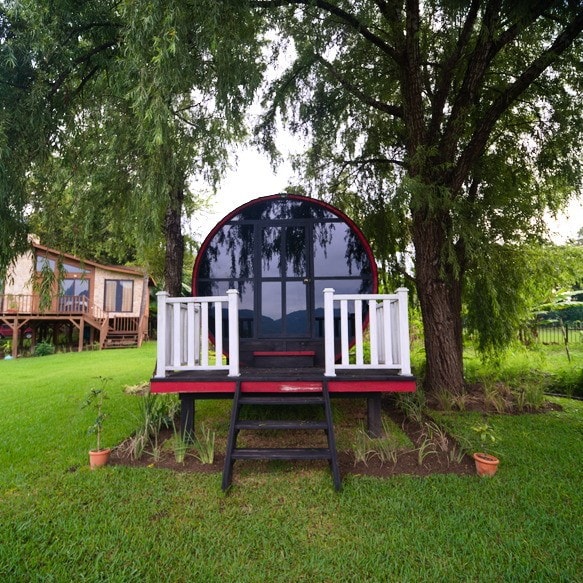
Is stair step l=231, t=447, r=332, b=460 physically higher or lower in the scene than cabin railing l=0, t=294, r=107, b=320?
lower

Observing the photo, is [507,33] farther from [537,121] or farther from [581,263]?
[581,263]

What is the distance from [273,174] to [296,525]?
5.58 metres

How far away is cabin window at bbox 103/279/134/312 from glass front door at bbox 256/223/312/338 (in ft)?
44.4

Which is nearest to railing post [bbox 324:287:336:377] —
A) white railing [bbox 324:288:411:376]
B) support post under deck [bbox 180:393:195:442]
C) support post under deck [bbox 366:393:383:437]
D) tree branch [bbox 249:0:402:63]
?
white railing [bbox 324:288:411:376]

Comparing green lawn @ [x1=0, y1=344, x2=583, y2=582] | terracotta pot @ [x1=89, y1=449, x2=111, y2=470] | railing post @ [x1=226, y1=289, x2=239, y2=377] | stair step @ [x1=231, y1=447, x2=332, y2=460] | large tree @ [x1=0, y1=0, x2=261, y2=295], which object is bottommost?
→ green lawn @ [x1=0, y1=344, x2=583, y2=582]

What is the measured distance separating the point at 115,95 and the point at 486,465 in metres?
5.53

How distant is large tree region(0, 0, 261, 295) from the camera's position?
10.0 ft

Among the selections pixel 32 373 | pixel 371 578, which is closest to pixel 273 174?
pixel 371 578

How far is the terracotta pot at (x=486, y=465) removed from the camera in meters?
2.98

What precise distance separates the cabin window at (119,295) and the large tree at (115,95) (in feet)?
41.0

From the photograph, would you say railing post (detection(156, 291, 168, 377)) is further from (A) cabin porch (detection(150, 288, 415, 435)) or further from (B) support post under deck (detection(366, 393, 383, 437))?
(B) support post under deck (detection(366, 393, 383, 437))

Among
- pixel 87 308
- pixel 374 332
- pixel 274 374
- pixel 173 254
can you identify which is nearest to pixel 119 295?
pixel 87 308

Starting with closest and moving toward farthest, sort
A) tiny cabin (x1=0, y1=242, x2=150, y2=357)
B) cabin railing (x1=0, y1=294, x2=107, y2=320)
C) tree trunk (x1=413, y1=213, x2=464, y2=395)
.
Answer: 1. tree trunk (x1=413, y1=213, x2=464, y2=395)
2. cabin railing (x1=0, y1=294, x2=107, y2=320)
3. tiny cabin (x1=0, y1=242, x2=150, y2=357)

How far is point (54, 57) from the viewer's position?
12.3 feet
